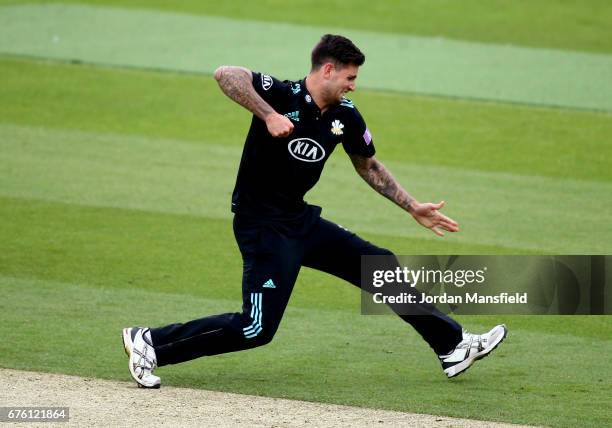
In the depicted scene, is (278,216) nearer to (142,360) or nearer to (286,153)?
(286,153)

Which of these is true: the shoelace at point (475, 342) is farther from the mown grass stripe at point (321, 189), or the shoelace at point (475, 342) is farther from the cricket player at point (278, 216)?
the mown grass stripe at point (321, 189)

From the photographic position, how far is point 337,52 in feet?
25.4

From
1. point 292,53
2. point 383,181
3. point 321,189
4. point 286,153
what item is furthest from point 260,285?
point 292,53

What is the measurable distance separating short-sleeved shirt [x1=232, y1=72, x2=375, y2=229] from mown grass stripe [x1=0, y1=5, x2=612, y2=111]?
419 inches

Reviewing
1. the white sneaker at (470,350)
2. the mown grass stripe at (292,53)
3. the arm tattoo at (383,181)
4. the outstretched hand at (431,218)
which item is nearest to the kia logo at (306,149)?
the arm tattoo at (383,181)

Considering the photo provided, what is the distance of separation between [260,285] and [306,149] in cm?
90

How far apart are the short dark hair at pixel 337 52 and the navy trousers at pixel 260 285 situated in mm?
1092

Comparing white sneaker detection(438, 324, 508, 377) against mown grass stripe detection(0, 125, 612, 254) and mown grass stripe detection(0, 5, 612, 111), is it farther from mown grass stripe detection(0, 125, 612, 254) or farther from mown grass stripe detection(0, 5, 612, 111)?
mown grass stripe detection(0, 5, 612, 111)

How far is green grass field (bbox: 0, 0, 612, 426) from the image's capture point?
→ 8.51m

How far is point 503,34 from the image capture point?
73.5 ft

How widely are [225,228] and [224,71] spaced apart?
4.90 m

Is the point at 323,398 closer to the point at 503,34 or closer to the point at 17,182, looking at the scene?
the point at 17,182

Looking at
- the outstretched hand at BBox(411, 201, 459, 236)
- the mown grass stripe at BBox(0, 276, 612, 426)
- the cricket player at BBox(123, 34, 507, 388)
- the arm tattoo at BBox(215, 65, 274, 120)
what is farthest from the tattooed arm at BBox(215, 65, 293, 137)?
the mown grass stripe at BBox(0, 276, 612, 426)

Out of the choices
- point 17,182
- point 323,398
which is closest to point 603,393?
point 323,398
